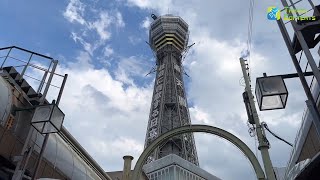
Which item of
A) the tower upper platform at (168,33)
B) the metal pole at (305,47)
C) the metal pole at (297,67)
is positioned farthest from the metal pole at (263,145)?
the tower upper platform at (168,33)

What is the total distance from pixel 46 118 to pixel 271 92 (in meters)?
6.25

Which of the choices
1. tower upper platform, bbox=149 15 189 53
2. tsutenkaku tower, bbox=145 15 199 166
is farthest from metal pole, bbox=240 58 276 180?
tower upper platform, bbox=149 15 189 53

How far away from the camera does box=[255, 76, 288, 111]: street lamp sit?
637cm

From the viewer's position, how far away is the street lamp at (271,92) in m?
6.37

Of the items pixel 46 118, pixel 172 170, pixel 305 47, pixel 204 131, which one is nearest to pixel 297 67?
pixel 305 47

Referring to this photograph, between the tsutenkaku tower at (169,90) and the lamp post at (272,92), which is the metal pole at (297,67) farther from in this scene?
the tsutenkaku tower at (169,90)

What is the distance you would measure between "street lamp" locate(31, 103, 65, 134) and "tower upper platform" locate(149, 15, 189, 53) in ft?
286

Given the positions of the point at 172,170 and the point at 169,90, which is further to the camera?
the point at 169,90

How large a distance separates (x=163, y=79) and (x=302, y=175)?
265 ft

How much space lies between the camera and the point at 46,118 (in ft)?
29.8

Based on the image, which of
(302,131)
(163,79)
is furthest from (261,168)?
(163,79)

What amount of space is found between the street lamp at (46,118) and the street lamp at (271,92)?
5.90m

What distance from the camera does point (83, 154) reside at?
1546 centimetres

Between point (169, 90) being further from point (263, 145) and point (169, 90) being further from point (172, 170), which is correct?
point (263, 145)
